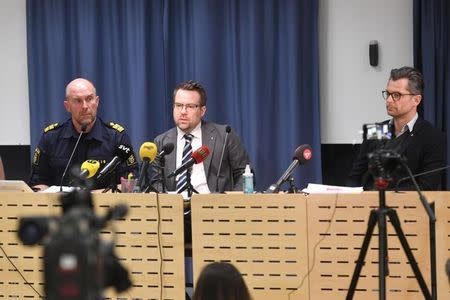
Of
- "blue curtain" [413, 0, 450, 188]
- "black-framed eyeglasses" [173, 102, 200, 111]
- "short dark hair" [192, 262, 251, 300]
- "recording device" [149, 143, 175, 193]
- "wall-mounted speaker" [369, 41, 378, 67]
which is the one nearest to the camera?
"short dark hair" [192, 262, 251, 300]

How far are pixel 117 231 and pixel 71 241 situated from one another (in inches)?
110

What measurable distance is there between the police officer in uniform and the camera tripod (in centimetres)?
184

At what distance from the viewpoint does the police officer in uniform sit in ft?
16.6

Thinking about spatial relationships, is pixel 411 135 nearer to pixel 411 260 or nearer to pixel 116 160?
pixel 411 260

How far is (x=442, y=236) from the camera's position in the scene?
155 inches

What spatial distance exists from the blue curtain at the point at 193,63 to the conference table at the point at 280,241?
1.92 m

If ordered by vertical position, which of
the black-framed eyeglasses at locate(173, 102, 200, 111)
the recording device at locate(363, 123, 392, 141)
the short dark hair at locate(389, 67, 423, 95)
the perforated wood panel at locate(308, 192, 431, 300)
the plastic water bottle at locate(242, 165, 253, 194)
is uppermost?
the short dark hair at locate(389, 67, 423, 95)

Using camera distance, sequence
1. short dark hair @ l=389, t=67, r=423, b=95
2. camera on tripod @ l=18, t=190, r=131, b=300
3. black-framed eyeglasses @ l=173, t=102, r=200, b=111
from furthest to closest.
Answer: black-framed eyeglasses @ l=173, t=102, r=200, b=111 → short dark hair @ l=389, t=67, r=423, b=95 → camera on tripod @ l=18, t=190, r=131, b=300

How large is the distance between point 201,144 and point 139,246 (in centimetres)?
100

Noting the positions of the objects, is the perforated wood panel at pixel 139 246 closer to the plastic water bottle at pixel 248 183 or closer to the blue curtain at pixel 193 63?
the plastic water bottle at pixel 248 183

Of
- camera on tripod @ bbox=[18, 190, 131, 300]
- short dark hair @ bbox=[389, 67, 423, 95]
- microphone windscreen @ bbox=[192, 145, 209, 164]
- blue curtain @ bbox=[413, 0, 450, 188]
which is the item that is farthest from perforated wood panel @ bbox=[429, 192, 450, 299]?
camera on tripod @ bbox=[18, 190, 131, 300]

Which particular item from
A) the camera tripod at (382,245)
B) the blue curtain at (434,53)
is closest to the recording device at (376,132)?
the camera tripod at (382,245)

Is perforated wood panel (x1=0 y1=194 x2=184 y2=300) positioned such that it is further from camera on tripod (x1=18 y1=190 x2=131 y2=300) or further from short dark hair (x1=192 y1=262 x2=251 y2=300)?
camera on tripod (x1=18 y1=190 x2=131 y2=300)

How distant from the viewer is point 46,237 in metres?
1.51
